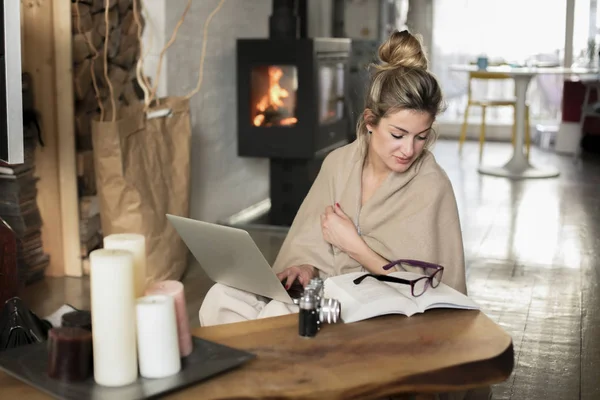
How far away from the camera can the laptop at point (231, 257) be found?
1517 mm

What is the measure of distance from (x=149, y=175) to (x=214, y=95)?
1.10 metres

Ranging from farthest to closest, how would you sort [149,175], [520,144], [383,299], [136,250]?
[520,144] → [149,175] → [383,299] → [136,250]

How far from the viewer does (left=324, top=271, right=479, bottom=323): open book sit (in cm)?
149

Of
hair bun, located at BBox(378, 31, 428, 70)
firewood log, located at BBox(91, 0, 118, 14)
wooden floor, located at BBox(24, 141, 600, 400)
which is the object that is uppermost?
firewood log, located at BBox(91, 0, 118, 14)

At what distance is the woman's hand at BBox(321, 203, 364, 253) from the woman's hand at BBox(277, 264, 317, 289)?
0.29 ft

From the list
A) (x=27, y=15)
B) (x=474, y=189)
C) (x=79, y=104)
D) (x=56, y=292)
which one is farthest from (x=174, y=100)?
(x=474, y=189)

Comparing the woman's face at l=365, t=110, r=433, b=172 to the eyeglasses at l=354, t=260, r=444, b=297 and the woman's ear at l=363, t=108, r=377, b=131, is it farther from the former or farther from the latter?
the eyeglasses at l=354, t=260, r=444, b=297

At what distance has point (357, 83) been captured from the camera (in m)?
5.44

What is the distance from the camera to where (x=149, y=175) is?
3.11 m

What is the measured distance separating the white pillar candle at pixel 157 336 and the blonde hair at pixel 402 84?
2.72 feet

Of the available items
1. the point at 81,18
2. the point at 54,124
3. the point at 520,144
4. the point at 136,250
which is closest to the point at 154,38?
the point at 81,18

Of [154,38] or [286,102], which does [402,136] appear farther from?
[286,102]

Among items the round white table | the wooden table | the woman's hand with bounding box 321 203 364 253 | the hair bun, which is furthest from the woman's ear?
the round white table

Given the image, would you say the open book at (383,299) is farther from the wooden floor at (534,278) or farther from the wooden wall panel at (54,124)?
the wooden wall panel at (54,124)
